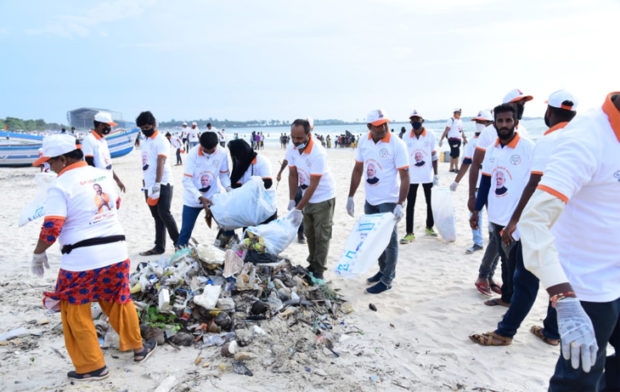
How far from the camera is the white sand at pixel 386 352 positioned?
9.35ft

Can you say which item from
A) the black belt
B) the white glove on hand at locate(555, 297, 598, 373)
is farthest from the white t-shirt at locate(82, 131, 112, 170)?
the white glove on hand at locate(555, 297, 598, 373)

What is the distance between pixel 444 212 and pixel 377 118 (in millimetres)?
2502

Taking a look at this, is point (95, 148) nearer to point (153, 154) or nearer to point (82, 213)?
point (153, 154)

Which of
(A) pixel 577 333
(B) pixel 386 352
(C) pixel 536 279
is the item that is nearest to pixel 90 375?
(B) pixel 386 352

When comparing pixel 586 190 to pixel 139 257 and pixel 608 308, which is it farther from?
pixel 139 257

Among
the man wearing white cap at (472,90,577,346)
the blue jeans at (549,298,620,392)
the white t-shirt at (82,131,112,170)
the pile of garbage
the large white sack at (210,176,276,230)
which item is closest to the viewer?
the blue jeans at (549,298,620,392)

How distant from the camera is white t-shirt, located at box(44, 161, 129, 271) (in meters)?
2.65

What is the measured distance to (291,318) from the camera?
3.67 metres

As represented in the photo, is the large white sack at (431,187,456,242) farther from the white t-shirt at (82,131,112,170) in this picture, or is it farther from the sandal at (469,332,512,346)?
the white t-shirt at (82,131,112,170)

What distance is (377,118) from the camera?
4336 mm

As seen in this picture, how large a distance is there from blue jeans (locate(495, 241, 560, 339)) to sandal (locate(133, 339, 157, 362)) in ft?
9.48

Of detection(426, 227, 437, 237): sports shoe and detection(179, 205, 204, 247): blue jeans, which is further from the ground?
detection(179, 205, 204, 247): blue jeans

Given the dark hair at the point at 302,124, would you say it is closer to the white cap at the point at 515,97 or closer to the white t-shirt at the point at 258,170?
the white t-shirt at the point at 258,170

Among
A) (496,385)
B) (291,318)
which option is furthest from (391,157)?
(496,385)
